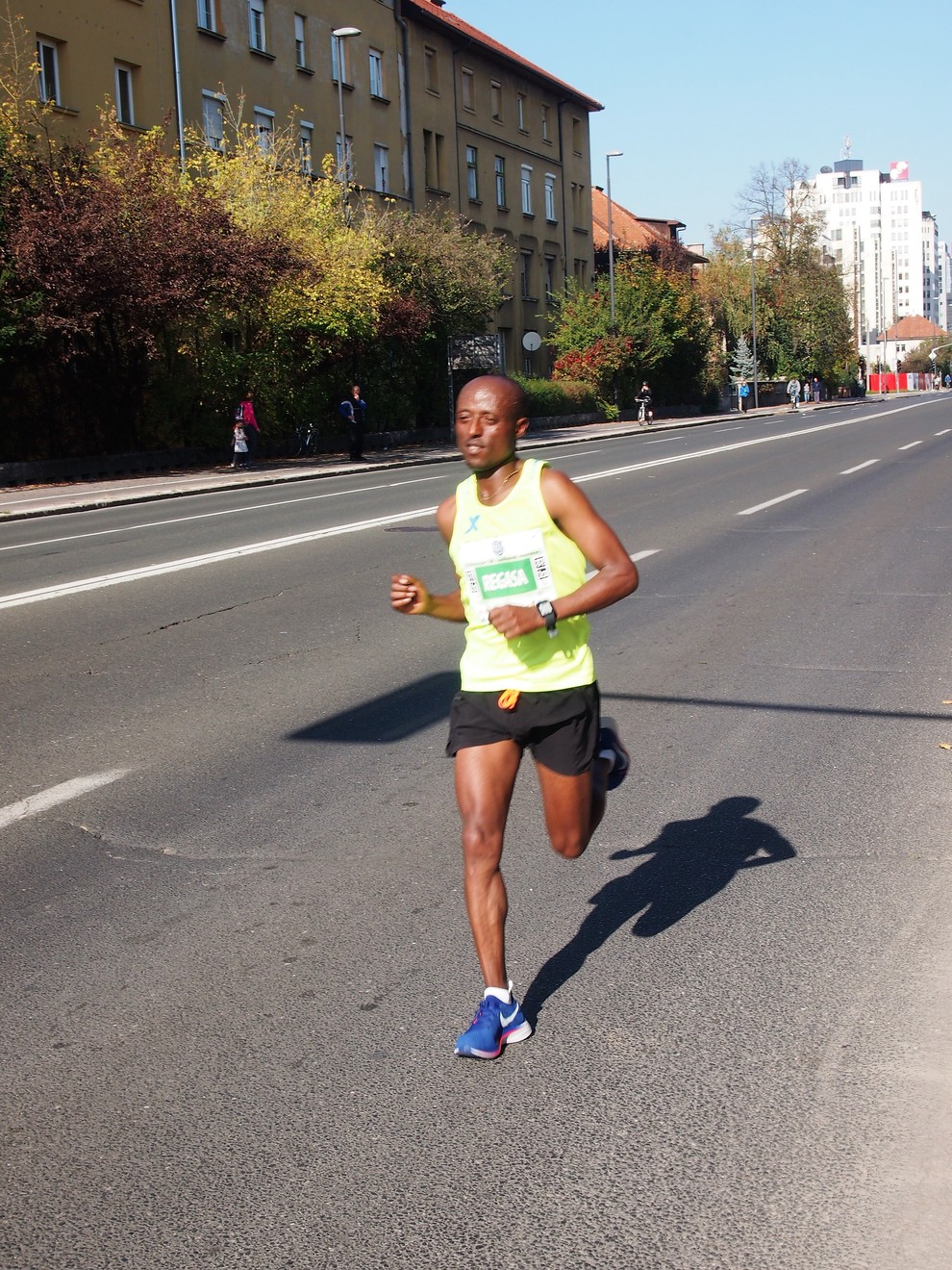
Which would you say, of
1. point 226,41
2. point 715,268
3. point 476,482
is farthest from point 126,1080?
point 715,268

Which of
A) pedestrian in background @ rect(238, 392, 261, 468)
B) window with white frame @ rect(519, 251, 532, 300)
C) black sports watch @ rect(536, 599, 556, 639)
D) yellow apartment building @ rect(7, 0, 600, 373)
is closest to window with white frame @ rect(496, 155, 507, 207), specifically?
yellow apartment building @ rect(7, 0, 600, 373)

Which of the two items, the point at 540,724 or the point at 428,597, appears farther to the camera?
the point at 428,597

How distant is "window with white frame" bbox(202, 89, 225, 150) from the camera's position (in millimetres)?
36750

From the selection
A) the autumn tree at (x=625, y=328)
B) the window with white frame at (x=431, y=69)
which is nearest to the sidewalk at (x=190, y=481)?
the window with white frame at (x=431, y=69)

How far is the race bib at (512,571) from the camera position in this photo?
3697 millimetres

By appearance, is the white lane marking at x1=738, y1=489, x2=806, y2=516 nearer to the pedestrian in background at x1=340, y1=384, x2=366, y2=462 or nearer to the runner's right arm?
the runner's right arm

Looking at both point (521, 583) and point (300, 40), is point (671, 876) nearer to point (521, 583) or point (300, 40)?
point (521, 583)

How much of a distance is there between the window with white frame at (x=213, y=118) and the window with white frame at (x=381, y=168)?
955cm

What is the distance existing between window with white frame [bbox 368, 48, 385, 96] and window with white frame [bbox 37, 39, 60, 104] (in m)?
16.2

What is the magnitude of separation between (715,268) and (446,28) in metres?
40.1

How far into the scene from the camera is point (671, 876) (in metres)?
4.86

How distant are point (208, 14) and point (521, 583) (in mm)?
37582

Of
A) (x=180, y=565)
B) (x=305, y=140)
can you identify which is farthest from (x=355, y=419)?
(x=180, y=565)

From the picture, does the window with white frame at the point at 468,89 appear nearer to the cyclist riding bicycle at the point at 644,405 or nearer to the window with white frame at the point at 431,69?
the window with white frame at the point at 431,69
